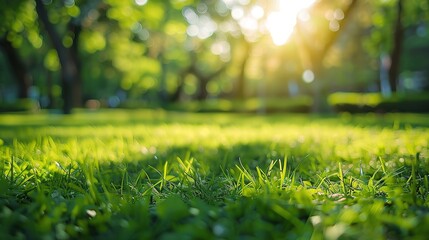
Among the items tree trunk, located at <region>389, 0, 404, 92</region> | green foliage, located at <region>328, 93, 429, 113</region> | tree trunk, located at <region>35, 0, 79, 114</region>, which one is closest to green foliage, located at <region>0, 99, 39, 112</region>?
tree trunk, located at <region>35, 0, 79, 114</region>

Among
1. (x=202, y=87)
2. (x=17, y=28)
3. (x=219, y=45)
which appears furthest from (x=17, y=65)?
(x=202, y=87)

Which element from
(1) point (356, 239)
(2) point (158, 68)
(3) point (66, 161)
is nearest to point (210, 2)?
(2) point (158, 68)

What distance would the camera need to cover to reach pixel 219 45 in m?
35.8

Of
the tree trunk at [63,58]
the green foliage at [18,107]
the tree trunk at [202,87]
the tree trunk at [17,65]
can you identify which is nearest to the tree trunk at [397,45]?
the tree trunk at [63,58]

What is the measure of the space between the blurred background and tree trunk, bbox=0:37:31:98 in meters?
0.07

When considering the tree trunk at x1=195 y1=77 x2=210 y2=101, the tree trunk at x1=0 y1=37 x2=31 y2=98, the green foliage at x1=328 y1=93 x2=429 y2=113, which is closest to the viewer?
the green foliage at x1=328 y1=93 x2=429 y2=113

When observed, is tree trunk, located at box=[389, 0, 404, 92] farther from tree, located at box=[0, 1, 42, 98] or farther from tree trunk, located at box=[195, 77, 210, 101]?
tree trunk, located at box=[195, 77, 210, 101]

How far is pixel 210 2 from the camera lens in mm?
28031

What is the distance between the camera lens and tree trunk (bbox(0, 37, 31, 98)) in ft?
79.4

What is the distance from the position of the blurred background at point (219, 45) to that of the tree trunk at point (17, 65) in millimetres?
74

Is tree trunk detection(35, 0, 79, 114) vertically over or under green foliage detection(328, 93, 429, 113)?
over

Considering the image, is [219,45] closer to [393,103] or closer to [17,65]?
[17,65]

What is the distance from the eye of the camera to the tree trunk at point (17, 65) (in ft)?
79.4

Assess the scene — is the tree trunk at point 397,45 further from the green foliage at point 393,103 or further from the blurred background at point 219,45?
the green foliage at point 393,103
